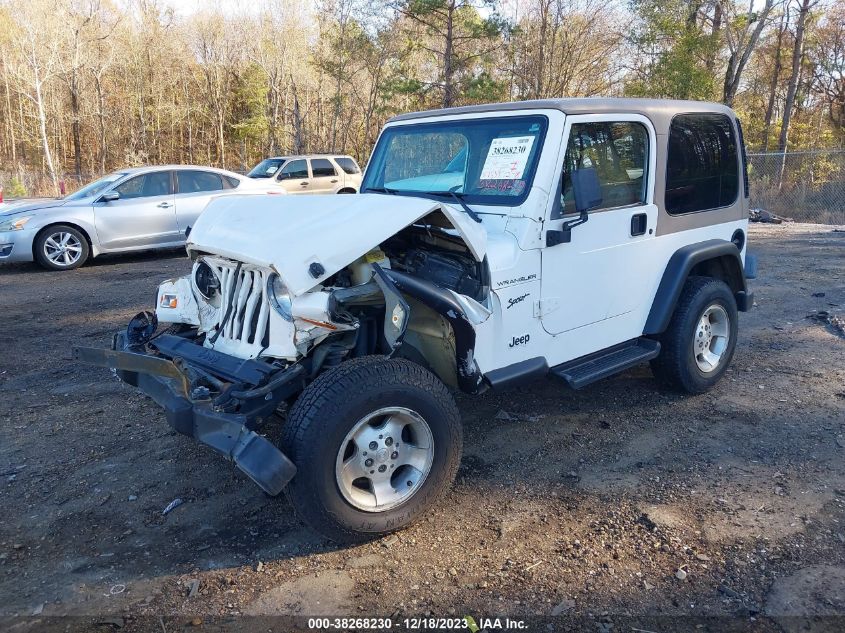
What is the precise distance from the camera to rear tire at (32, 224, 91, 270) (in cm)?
998

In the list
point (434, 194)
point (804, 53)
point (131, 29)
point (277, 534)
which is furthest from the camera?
point (131, 29)

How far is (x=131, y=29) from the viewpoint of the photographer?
3222cm

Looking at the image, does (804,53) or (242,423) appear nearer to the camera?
(242,423)

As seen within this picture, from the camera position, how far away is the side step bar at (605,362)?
3958mm

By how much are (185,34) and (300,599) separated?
3745cm

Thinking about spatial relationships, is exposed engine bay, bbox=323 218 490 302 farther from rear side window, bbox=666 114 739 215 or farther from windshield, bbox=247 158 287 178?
windshield, bbox=247 158 287 178

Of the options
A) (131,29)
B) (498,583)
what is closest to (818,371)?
(498,583)

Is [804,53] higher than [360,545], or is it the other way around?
[804,53]

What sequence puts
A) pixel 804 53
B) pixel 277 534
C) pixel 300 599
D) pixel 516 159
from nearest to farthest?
pixel 300 599
pixel 277 534
pixel 516 159
pixel 804 53

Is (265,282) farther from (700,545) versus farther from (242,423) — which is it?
(700,545)

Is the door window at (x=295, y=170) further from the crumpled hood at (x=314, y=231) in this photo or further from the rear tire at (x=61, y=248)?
the crumpled hood at (x=314, y=231)

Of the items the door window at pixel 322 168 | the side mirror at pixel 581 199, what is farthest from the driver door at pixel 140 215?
the side mirror at pixel 581 199

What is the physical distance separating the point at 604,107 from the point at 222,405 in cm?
285

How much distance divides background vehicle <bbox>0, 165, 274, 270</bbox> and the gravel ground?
560cm
